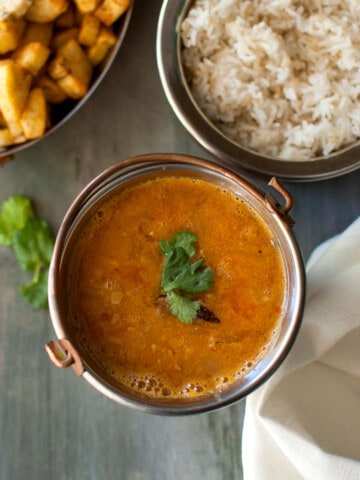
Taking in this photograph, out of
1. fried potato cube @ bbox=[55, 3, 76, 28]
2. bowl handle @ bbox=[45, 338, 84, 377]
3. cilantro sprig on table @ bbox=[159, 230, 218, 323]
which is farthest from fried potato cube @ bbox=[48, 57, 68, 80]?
bowl handle @ bbox=[45, 338, 84, 377]

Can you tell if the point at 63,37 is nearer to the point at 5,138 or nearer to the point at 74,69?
the point at 74,69

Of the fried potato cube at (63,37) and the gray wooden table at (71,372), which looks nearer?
the fried potato cube at (63,37)

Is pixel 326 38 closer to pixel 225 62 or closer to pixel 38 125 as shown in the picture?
pixel 225 62

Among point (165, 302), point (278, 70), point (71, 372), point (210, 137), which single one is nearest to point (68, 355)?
point (165, 302)

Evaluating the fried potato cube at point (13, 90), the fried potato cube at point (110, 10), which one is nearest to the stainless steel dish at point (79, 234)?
the fried potato cube at point (13, 90)

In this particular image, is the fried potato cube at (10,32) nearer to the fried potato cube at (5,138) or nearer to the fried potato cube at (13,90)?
the fried potato cube at (13,90)

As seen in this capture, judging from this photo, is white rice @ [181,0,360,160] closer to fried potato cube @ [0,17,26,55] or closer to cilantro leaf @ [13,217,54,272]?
fried potato cube @ [0,17,26,55]

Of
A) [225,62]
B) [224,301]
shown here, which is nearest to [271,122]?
[225,62]
